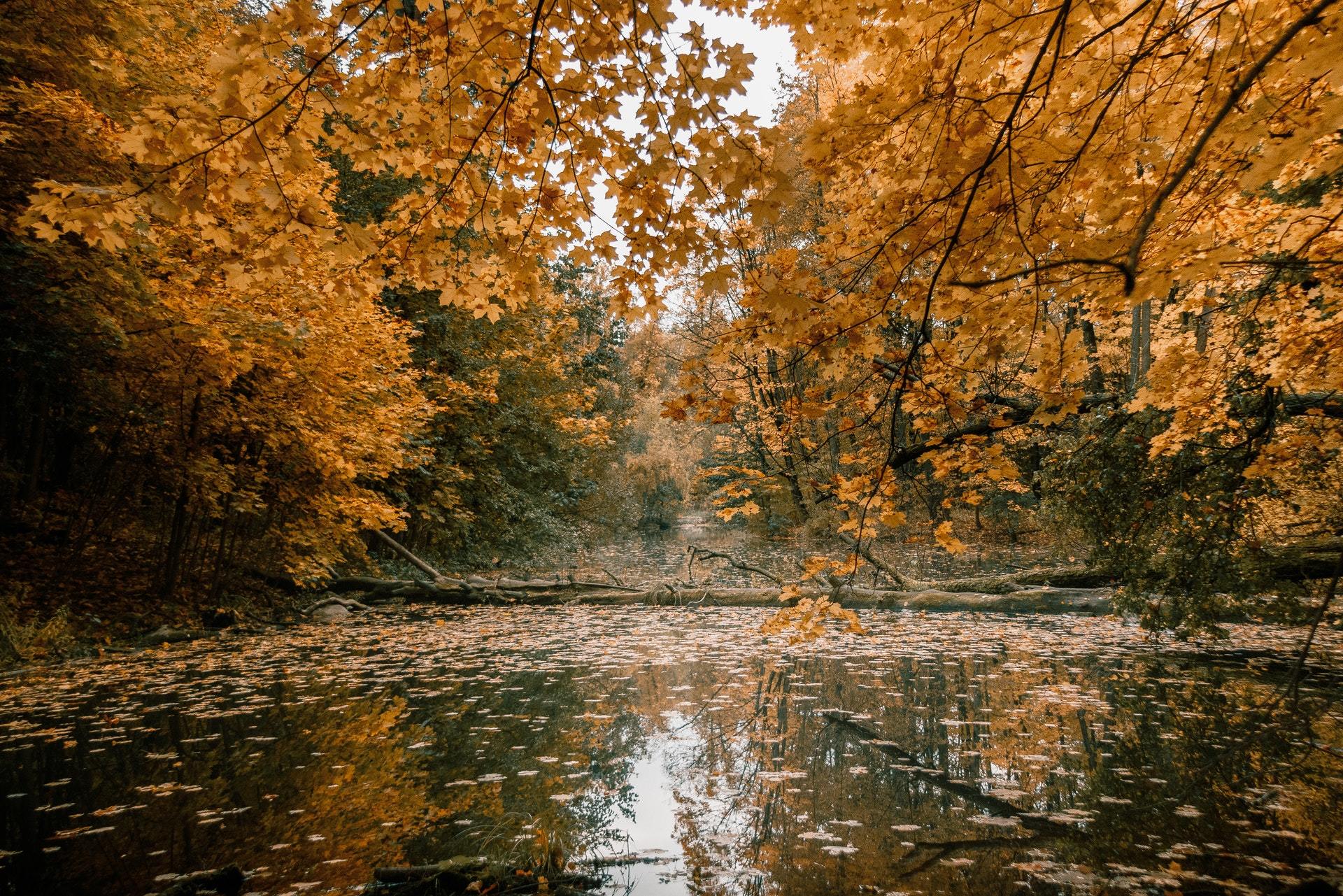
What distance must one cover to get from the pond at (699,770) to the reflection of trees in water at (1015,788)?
0.02 m

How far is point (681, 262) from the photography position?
303 cm

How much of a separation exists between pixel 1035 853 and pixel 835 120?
12.2 feet

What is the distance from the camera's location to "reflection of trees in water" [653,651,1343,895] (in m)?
2.99

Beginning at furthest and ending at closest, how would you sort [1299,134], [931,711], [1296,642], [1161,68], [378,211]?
[378,211]
[1296,642]
[931,711]
[1161,68]
[1299,134]

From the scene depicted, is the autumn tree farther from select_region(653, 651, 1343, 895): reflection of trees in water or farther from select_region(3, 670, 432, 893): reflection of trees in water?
select_region(3, 670, 432, 893): reflection of trees in water

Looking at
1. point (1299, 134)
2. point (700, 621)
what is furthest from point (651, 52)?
point (700, 621)

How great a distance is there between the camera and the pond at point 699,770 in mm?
3053

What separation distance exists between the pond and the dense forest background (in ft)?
4.62

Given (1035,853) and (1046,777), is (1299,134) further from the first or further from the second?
(1046,777)

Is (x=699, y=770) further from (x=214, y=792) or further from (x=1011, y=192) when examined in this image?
(x=1011, y=192)

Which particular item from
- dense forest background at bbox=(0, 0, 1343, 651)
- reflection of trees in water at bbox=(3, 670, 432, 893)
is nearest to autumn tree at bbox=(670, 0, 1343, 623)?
dense forest background at bbox=(0, 0, 1343, 651)

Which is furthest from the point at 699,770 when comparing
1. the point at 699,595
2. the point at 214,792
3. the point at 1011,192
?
the point at 699,595

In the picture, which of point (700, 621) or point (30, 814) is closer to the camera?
point (30, 814)

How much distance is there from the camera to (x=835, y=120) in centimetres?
312
